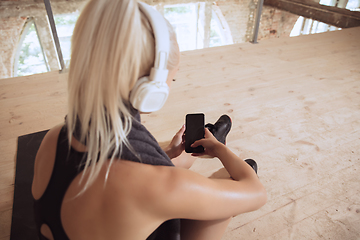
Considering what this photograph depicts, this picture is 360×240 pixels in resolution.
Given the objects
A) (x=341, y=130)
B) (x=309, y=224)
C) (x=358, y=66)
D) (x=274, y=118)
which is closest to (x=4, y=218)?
(x=309, y=224)

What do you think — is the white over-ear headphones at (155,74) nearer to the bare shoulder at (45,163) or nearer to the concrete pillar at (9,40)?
the bare shoulder at (45,163)

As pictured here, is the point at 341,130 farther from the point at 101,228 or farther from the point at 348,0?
the point at 348,0

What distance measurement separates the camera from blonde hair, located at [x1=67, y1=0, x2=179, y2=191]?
1.44ft

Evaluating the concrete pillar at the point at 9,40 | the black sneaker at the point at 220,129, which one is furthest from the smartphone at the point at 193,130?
the concrete pillar at the point at 9,40

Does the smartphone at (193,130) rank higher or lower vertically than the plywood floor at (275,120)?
higher

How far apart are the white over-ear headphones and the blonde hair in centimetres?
1

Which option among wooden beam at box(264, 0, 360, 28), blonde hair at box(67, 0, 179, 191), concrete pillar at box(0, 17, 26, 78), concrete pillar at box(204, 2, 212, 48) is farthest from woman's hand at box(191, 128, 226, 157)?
concrete pillar at box(204, 2, 212, 48)

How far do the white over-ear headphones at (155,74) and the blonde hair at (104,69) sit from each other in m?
0.01

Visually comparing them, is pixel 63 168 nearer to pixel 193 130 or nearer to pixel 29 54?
pixel 193 130

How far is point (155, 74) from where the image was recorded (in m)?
0.50

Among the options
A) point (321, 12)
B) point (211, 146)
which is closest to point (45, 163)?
point (211, 146)

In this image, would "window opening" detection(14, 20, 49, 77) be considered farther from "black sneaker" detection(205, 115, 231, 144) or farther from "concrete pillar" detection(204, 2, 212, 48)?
"black sneaker" detection(205, 115, 231, 144)

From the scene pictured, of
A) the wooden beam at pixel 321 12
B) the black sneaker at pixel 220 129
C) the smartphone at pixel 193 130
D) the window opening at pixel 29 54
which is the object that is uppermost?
the smartphone at pixel 193 130

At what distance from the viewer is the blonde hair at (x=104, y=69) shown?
44 cm
